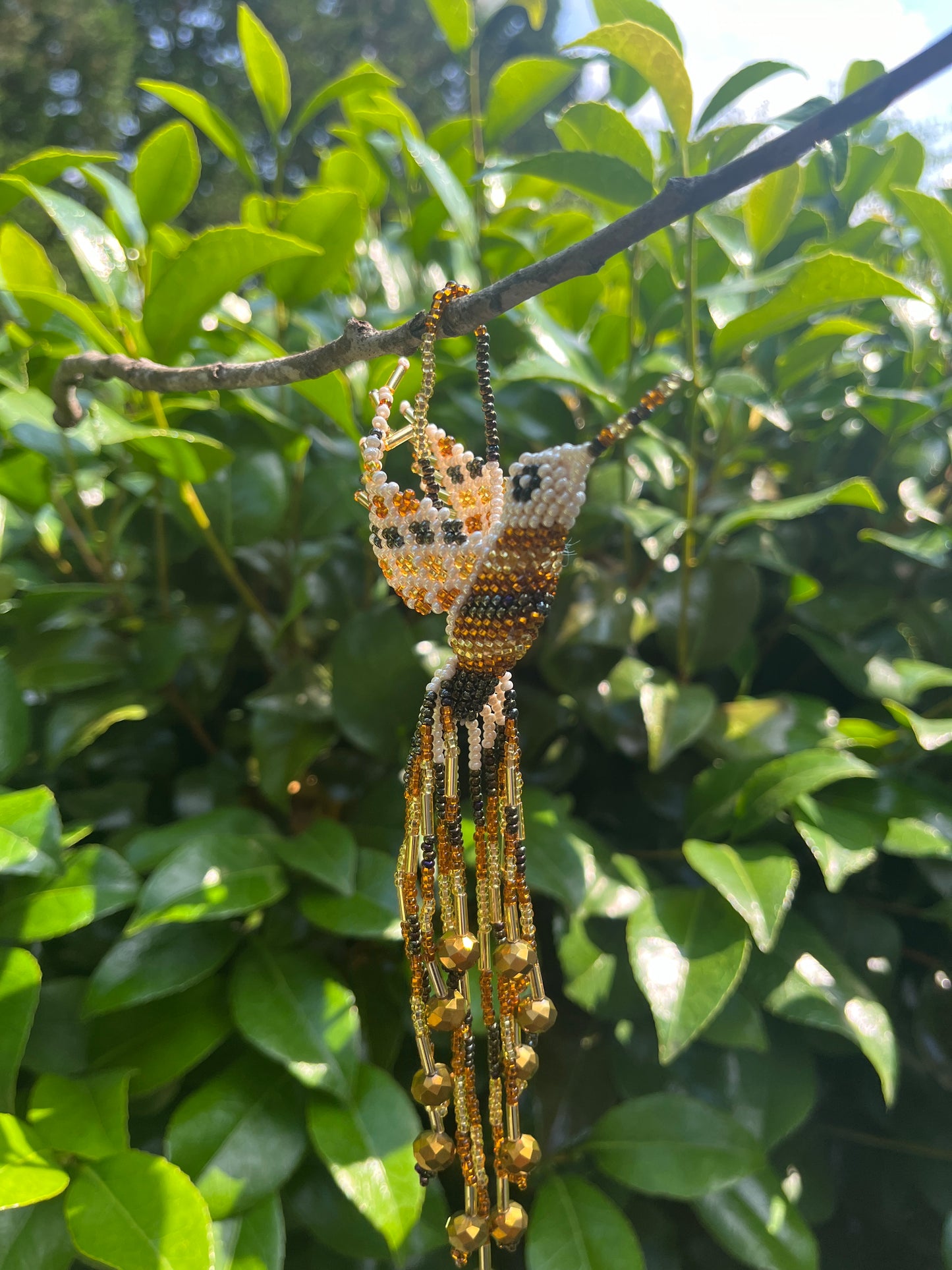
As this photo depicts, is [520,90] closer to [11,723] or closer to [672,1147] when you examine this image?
[11,723]

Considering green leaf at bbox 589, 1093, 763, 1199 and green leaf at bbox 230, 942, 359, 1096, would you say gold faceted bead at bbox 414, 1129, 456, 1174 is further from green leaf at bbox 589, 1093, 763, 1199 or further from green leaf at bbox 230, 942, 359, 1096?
green leaf at bbox 589, 1093, 763, 1199

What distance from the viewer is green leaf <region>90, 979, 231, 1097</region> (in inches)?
19.0

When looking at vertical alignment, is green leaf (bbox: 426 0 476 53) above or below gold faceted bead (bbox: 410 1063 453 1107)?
above

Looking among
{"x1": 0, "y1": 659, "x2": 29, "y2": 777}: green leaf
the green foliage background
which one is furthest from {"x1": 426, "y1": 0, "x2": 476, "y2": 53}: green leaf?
{"x1": 0, "y1": 659, "x2": 29, "y2": 777}: green leaf

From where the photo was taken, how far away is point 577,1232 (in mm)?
489

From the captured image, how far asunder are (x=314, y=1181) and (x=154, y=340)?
544 millimetres

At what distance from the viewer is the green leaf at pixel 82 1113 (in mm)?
428

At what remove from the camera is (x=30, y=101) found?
267cm

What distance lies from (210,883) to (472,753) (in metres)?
0.18

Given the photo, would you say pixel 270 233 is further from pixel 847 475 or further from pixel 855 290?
pixel 847 475

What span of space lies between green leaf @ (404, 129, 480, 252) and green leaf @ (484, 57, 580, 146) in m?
0.12

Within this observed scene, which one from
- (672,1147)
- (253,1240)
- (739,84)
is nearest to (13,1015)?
(253,1240)

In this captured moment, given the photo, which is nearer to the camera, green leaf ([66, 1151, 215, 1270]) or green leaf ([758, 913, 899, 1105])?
green leaf ([66, 1151, 215, 1270])

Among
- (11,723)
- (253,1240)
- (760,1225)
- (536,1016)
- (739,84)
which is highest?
(739,84)
